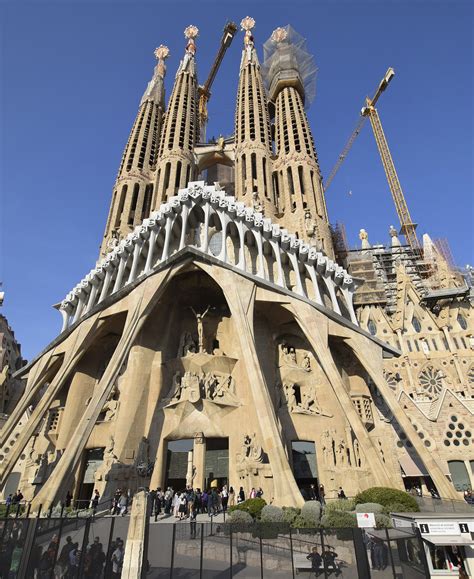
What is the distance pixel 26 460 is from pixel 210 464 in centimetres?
1147

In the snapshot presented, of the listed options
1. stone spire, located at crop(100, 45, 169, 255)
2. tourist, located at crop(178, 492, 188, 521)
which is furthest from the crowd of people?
stone spire, located at crop(100, 45, 169, 255)

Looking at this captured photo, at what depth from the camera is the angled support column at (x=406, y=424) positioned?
1434 cm

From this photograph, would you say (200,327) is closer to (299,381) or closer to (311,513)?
(299,381)

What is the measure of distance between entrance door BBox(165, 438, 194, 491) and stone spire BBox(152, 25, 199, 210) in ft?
69.8

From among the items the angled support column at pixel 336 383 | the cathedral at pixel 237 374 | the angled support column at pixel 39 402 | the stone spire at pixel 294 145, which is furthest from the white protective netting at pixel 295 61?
the angled support column at pixel 39 402

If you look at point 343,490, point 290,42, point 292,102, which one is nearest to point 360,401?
point 343,490

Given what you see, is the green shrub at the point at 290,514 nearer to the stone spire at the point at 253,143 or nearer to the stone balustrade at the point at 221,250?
the stone balustrade at the point at 221,250

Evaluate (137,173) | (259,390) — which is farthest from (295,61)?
(259,390)

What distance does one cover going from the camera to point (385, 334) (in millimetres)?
29500

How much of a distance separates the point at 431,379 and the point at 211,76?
222 ft

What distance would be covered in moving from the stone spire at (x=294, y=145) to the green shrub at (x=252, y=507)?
18933mm

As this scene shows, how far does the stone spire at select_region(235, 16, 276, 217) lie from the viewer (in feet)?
108

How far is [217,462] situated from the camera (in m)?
19.4

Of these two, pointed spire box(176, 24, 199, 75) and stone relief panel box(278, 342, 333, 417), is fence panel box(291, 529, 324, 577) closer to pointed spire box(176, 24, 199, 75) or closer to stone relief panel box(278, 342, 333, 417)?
stone relief panel box(278, 342, 333, 417)
